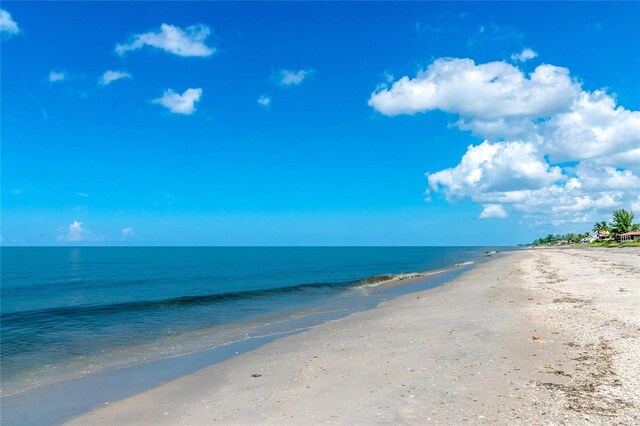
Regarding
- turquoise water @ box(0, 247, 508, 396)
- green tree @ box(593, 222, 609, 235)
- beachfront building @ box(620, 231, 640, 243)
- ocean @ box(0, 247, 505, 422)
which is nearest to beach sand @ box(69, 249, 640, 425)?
ocean @ box(0, 247, 505, 422)

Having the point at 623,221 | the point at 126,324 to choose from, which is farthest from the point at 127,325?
the point at 623,221

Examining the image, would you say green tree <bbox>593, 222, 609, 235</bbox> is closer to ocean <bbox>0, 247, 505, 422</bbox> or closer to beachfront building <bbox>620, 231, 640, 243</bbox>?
beachfront building <bbox>620, 231, 640, 243</bbox>

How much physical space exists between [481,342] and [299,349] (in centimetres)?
720

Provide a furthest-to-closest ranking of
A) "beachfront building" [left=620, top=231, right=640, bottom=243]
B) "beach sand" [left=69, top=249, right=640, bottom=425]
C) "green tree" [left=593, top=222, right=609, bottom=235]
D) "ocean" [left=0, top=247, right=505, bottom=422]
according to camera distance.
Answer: "green tree" [left=593, top=222, right=609, bottom=235] → "beachfront building" [left=620, top=231, right=640, bottom=243] → "ocean" [left=0, top=247, right=505, bottom=422] → "beach sand" [left=69, top=249, right=640, bottom=425]

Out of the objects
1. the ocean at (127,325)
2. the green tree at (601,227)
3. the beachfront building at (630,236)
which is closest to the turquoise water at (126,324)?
the ocean at (127,325)

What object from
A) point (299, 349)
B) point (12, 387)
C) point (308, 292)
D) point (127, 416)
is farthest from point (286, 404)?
point (308, 292)

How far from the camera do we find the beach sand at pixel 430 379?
883 cm

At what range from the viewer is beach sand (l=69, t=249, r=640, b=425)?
883 centimetres

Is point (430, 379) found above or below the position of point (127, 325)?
above

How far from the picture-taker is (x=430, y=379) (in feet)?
36.3

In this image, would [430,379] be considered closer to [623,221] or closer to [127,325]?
[127,325]

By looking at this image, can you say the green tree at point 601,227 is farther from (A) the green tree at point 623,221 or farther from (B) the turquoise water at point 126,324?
(B) the turquoise water at point 126,324

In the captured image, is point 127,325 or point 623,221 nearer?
point 127,325

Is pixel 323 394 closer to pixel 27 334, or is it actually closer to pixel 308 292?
pixel 27 334
